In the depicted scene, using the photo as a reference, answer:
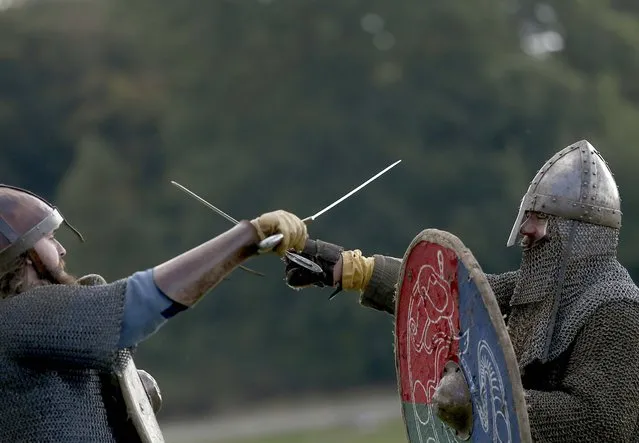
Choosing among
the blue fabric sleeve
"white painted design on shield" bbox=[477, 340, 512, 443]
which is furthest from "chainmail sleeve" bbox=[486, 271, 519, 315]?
the blue fabric sleeve

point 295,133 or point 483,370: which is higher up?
point 483,370

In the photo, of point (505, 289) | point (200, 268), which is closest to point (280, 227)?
point (200, 268)

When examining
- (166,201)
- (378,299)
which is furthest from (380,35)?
(378,299)

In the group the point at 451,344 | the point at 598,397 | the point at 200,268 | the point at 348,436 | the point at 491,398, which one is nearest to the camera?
the point at 200,268

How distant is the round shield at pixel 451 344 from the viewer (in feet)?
15.0

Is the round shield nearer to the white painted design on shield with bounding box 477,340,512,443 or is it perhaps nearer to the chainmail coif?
the white painted design on shield with bounding box 477,340,512,443

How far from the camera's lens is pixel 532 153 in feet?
90.1

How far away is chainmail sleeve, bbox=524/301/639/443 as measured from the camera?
484 centimetres

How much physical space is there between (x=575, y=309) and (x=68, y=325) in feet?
5.50

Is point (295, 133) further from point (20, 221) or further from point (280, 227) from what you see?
point (280, 227)

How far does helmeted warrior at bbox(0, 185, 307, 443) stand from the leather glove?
44.5 inches

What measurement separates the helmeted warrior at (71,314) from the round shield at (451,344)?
562mm

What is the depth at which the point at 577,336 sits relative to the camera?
5008mm

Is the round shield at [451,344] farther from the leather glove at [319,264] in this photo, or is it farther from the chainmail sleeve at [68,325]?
the chainmail sleeve at [68,325]
